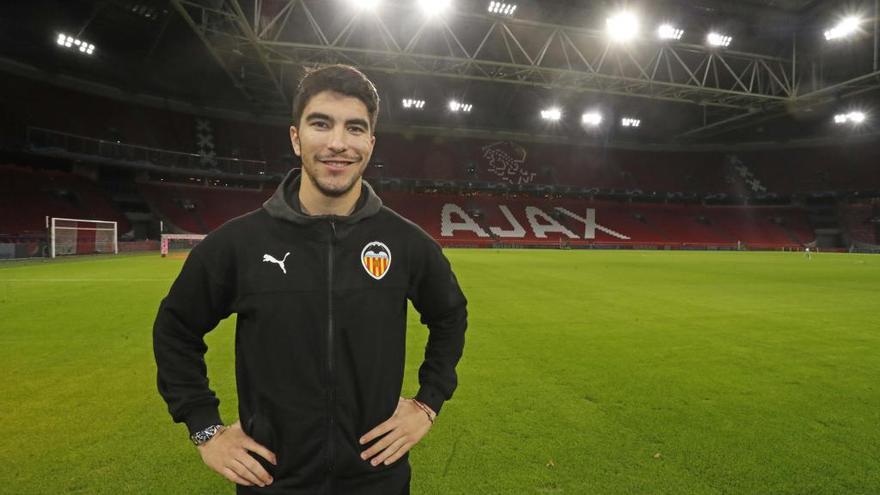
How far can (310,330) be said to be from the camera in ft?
5.37

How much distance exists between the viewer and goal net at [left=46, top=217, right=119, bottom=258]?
20.7m

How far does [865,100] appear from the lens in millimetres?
33281

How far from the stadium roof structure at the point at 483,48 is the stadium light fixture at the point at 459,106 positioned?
1.08m

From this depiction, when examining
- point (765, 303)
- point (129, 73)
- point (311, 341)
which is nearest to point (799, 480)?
point (311, 341)

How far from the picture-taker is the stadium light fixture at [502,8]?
1941 centimetres

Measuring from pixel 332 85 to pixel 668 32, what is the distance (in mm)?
25147

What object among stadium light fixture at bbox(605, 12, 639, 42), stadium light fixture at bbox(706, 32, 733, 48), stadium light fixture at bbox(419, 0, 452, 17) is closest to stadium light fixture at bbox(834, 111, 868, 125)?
stadium light fixture at bbox(706, 32, 733, 48)

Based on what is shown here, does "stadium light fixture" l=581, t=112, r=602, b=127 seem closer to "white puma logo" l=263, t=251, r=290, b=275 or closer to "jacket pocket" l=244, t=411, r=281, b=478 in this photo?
"white puma logo" l=263, t=251, r=290, b=275

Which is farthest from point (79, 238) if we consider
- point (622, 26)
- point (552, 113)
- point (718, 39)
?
point (718, 39)

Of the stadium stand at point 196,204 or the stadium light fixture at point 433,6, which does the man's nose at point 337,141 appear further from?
the stadium stand at point 196,204

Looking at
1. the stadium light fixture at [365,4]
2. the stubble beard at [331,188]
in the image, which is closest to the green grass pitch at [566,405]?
the stubble beard at [331,188]

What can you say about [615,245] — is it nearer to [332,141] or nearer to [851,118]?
[851,118]

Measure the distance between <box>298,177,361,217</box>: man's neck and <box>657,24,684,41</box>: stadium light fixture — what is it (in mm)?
24874

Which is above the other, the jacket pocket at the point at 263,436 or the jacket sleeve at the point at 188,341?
the jacket sleeve at the point at 188,341
